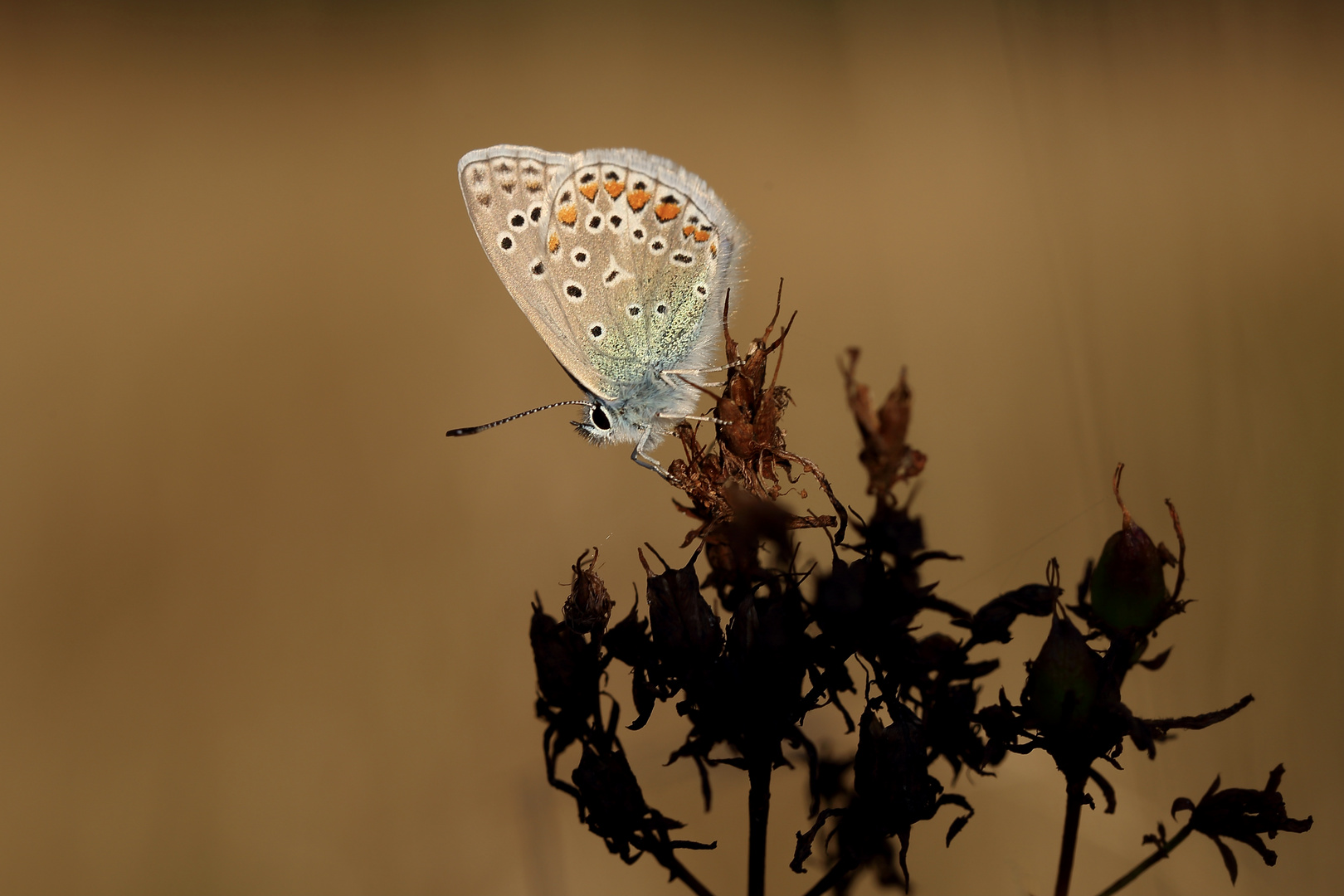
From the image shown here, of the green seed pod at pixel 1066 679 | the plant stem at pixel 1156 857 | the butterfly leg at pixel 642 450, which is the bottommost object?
the plant stem at pixel 1156 857

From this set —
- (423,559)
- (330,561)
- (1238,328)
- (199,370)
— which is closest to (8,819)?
(330,561)

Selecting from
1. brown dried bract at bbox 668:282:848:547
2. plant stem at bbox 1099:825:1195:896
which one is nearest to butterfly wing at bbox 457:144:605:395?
brown dried bract at bbox 668:282:848:547

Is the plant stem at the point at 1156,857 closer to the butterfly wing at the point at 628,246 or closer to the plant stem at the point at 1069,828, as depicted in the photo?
the plant stem at the point at 1069,828

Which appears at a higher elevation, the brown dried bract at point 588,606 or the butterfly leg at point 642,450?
the brown dried bract at point 588,606

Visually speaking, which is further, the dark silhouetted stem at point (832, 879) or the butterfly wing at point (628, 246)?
the butterfly wing at point (628, 246)

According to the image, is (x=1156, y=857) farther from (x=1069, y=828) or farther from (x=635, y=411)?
(x=635, y=411)

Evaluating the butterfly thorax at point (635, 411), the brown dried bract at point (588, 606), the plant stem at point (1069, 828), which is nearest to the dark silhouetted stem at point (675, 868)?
the brown dried bract at point (588, 606)

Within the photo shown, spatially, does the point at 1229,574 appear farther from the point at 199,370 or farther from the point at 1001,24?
the point at 199,370
